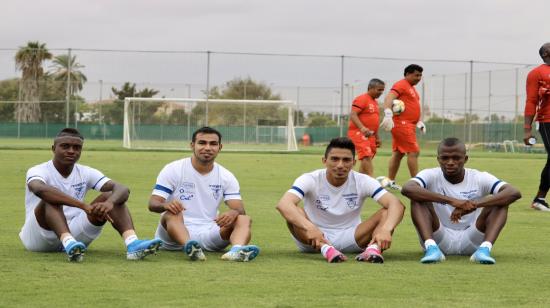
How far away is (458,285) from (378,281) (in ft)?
1.79

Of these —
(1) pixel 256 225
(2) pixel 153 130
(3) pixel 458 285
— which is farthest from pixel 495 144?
(3) pixel 458 285

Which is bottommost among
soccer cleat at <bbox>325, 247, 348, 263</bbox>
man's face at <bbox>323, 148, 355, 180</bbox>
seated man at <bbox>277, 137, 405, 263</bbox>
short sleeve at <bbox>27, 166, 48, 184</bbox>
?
soccer cleat at <bbox>325, 247, 348, 263</bbox>

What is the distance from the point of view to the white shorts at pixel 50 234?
8.19 m

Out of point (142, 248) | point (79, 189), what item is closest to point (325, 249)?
point (142, 248)

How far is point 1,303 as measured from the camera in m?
A: 5.86

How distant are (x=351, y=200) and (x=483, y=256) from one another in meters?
1.23

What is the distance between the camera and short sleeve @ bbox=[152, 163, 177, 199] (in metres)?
8.38

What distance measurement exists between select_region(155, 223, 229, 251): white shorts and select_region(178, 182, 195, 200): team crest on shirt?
27 centimetres

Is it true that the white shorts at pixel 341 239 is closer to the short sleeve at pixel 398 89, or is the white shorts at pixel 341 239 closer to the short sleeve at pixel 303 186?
the short sleeve at pixel 303 186

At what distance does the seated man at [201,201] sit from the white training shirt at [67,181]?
55cm

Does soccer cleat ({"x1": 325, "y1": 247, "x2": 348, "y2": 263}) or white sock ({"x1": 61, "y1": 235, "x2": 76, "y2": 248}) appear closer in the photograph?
white sock ({"x1": 61, "y1": 235, "x2": 76, "y2": 248})

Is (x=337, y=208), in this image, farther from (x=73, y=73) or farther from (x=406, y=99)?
(x=73, y=73)

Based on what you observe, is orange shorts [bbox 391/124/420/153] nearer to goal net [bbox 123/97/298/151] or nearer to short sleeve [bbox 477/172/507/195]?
short sleeve [bbox 477/172/507/195]

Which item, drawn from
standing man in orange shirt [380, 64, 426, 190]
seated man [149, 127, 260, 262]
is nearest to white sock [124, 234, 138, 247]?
seated man [149, 127, 260, 262]
